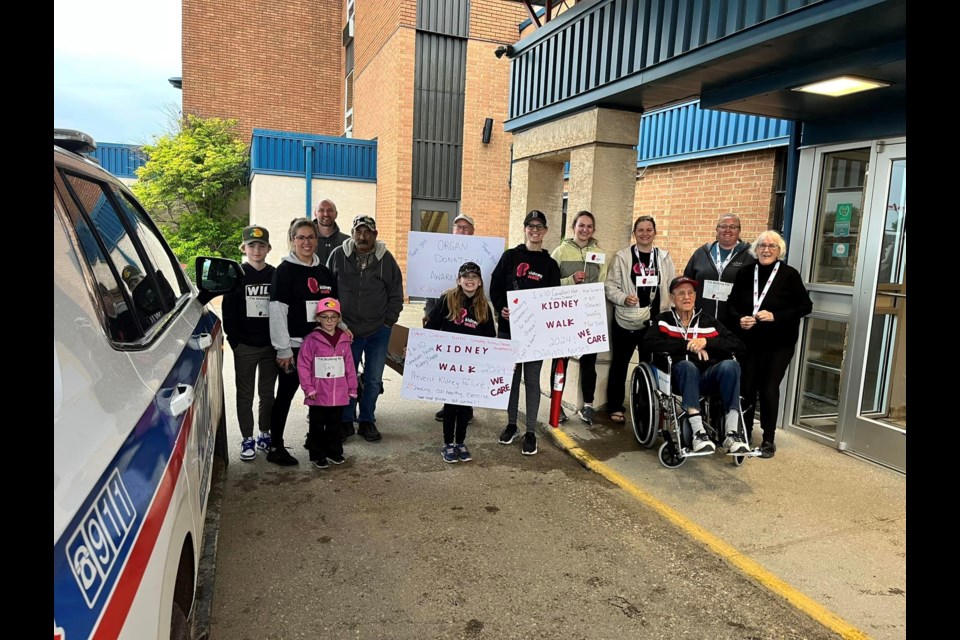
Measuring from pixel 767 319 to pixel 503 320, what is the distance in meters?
2.21

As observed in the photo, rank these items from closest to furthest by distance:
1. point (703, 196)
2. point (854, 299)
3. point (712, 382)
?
1. point (712, 382)
2. point (854, 299)
3. point (703, 196)

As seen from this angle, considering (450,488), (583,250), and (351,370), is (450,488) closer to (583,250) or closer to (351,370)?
(351,370)

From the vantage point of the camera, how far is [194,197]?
17781 mm

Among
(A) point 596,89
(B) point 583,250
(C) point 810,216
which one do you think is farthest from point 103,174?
(C) point 810,216

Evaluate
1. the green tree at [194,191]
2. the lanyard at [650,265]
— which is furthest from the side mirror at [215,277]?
the green tree at [194,191]

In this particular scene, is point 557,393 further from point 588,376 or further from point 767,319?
point 767,319

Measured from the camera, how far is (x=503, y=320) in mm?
5430

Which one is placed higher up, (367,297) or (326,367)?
(367,297)

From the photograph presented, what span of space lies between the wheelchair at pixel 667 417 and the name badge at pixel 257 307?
10.2 feet

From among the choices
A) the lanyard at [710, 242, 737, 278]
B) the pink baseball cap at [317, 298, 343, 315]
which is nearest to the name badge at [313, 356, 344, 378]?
the pink baseball cap at [317, 298, 343, 315]

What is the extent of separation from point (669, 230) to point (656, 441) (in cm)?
509

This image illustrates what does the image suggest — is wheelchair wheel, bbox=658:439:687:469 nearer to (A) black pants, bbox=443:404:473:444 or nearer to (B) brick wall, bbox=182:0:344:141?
(A) black pants, bbox=443:404:473:444

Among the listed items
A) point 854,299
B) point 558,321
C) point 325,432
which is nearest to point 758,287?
point 854,299

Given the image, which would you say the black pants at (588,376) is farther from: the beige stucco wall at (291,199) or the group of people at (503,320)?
the beige stucco wall at (291,199)
